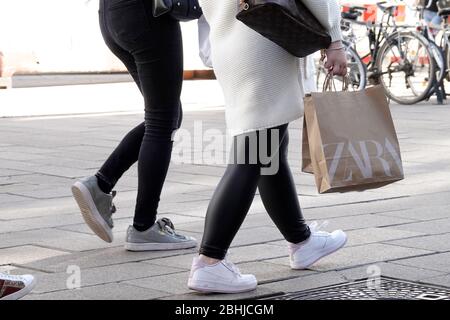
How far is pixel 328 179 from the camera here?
427 centimetres

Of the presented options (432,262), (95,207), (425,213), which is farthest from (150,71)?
(425,213)

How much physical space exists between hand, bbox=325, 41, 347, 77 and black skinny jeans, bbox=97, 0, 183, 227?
3.13 feet

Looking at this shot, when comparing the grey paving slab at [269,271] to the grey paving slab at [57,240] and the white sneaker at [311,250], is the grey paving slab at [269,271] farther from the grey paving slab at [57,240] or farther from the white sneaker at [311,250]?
the grey paving slab at [57,240]

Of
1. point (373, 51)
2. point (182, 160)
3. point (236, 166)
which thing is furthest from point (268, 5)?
point (373, 51)

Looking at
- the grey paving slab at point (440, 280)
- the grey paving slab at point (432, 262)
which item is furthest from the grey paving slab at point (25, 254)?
the grey paving slab at point (440, 280)

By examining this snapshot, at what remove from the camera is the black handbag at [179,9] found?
4.80m

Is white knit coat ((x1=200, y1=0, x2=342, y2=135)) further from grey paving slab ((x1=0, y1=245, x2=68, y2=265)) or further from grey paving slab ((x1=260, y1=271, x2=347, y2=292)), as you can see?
grey paving slab ((x1=0, y1=245, x2=68, y2=265))

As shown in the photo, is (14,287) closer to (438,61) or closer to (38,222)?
(38,222)

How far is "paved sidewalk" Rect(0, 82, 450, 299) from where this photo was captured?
4.62 metres

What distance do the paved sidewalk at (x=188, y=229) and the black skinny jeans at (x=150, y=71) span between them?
0.32m

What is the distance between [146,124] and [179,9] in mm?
592

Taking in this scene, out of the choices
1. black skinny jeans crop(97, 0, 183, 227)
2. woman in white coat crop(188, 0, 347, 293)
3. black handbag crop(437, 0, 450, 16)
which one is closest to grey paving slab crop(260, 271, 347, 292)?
woman in white coat crop(188, 0, 347, 293)
